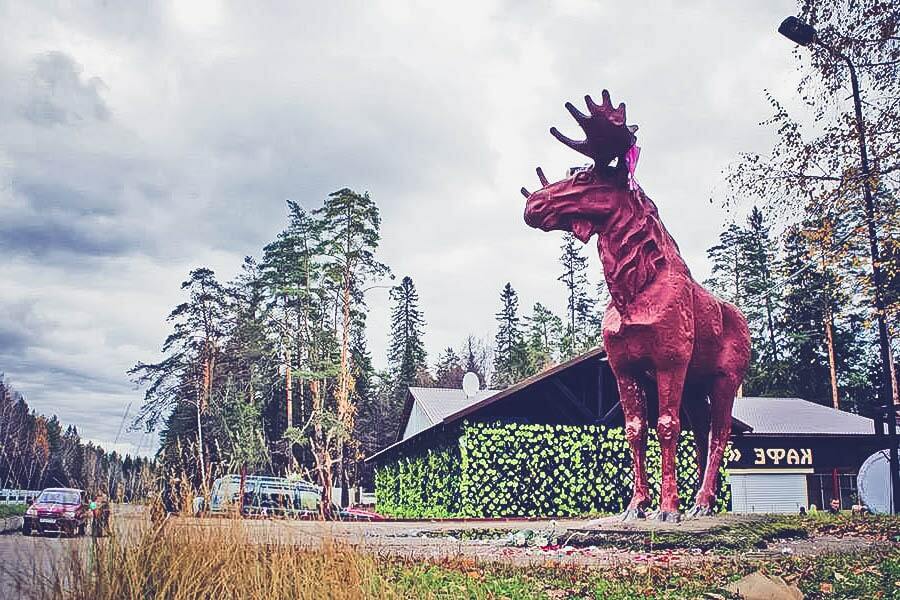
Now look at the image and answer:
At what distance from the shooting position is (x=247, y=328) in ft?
110

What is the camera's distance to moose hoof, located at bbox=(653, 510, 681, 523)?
23.1 ft

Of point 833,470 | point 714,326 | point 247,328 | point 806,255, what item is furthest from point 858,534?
point 247,328

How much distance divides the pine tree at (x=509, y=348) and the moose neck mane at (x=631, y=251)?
142 ft

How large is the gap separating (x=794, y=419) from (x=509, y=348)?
32476 mm

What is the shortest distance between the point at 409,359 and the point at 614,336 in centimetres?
4757

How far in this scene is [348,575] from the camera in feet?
13.0

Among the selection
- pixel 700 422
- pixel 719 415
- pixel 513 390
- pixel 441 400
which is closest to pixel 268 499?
pixel 719 415

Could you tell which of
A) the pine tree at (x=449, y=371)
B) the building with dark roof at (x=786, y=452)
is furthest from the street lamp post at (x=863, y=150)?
the pine tree at (x=449, y=371)

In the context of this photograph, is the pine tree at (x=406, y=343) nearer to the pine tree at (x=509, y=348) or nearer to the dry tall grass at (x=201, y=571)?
the pine tree at (x=509, y=348)

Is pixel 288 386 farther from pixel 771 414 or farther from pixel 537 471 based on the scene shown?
pixel 771 414

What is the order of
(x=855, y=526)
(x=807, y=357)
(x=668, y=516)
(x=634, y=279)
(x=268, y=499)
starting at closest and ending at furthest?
(x=268, y=499) < (x=668, y=516) < (x=634, y=279) < (x=855, y=526) < (x=807, y=357)

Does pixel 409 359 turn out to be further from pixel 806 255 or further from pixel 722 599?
pixel 722 599

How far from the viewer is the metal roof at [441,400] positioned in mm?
21609

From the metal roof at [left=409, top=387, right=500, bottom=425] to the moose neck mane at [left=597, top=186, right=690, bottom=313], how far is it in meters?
13.8
